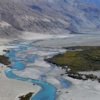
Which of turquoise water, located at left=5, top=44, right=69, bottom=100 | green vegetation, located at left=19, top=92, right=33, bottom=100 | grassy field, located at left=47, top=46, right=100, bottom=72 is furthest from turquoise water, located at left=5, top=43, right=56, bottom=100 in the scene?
grassy field, located at left=47, top=46, right=100, bottom=72

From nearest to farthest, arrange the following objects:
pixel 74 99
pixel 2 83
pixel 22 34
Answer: pixel 74 99
pixel 2 83
pixel 22 34

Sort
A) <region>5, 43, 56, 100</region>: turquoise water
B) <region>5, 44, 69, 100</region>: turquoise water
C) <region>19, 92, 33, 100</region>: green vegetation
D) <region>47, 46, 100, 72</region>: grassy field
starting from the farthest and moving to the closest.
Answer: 1. <region>47, 46, 100, 72</region>: grassy field
2. <region>5, 44, 69, 100</region>: turquoise water
3. <region>5, 43, 56, 100</region>: turquoise water
4. <region>19, 92, 33, 100</region>: green vegetation

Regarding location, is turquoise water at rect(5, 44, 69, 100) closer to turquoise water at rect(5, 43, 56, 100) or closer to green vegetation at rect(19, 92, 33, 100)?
turquoise water at rect(5, 43, 56, 100)

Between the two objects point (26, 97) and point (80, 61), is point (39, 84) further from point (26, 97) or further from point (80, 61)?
point (80, 61)

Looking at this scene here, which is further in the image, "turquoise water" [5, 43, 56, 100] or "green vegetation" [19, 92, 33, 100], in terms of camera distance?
"turquoise water" [5, 43, 56, 100]

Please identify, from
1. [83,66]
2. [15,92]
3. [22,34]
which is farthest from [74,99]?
[22,34]

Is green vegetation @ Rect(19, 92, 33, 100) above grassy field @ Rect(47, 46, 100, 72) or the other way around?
the other way around

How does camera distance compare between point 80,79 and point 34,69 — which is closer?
point 80,79

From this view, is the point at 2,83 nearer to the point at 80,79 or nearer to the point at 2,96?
the point at 2,96

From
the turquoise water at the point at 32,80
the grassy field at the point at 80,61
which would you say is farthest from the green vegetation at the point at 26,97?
the grassy field at the point at 80,61

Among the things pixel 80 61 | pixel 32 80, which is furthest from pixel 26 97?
pixel 80 61

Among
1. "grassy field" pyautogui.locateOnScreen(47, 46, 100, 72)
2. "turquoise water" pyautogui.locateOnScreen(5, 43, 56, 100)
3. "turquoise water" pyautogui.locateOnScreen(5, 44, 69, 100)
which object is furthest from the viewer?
"grassy field" pyautogui.locateOnScreen(47, 46, 100, 72)
